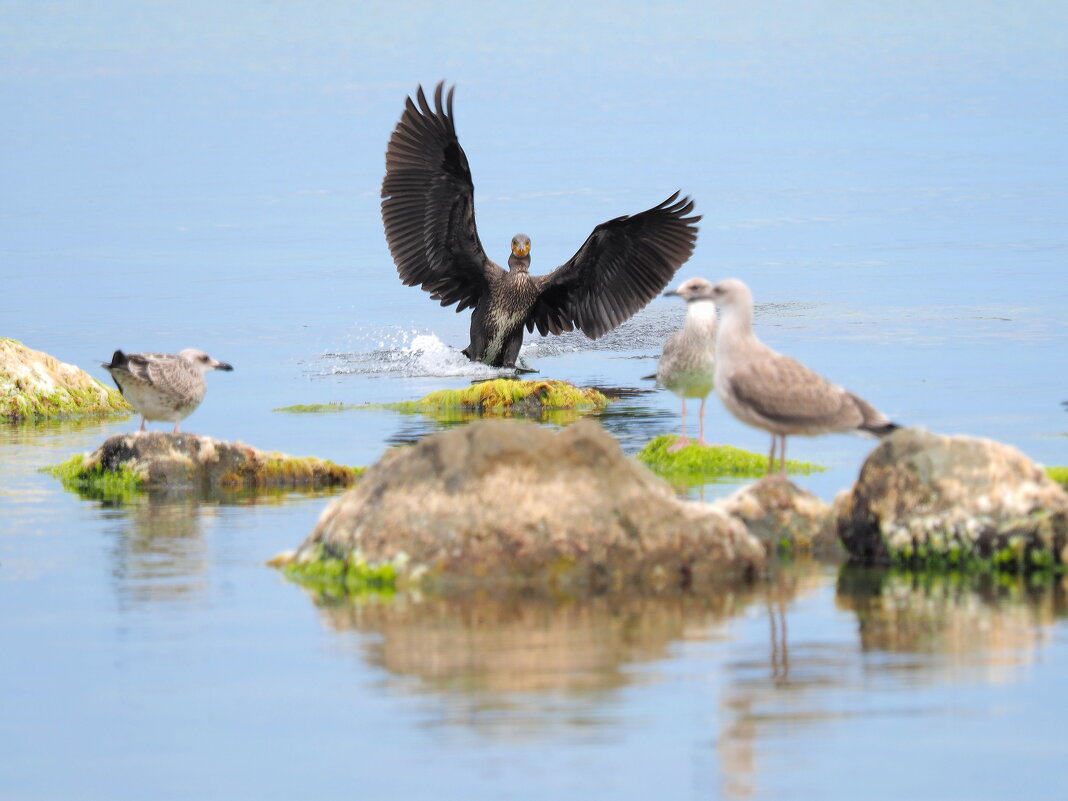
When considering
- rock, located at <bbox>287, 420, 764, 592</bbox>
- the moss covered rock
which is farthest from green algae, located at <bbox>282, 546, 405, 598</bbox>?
the moss covered rock

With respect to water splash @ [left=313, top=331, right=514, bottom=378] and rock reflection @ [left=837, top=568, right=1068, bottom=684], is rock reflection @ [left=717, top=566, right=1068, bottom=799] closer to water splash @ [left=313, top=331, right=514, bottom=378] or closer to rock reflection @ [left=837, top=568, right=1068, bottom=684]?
rock reflection @ [left=837, top=568, right=1068, bottom=684]

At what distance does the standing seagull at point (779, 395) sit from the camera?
9.60 m

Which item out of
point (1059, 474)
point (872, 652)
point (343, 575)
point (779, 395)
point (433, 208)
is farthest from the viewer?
point (433, 208)

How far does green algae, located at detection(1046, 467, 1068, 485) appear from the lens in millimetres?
11234

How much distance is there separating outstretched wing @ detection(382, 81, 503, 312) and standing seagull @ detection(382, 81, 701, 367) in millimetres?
10

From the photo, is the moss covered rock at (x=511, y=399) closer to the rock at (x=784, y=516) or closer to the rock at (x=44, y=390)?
the rock at (x=44, y=390)

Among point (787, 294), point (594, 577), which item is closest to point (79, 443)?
point (594, 577)

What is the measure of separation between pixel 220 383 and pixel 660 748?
14.7m

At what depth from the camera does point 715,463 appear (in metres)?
12.7

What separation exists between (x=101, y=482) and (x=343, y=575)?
3968 mm

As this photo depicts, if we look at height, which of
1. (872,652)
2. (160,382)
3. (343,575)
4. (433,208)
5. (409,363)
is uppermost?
(433,208)

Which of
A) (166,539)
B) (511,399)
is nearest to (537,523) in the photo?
(166,539)

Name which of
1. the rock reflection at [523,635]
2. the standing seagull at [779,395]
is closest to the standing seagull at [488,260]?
the standing seagull at [779,395]

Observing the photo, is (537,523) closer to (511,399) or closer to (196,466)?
(196,466)
